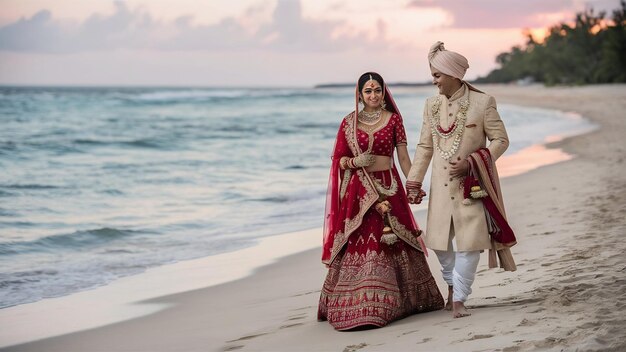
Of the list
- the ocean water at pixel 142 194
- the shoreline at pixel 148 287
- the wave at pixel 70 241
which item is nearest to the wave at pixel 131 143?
the ocean water at pixel 142 194

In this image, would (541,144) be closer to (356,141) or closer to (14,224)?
(14,224)

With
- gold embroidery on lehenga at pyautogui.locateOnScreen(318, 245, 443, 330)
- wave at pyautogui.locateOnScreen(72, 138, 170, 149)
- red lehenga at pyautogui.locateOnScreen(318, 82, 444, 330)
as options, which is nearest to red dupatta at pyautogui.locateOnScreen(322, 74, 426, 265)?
red lehenga at pyautogui.locateOnScreen(318, 82, 444, 330)

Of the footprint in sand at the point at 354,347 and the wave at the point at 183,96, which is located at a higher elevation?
the wave at the point at 183,96

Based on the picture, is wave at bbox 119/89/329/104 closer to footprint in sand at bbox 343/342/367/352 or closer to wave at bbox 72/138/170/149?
wave at bbox 72/138/170/149

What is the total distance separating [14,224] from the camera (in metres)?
11.6

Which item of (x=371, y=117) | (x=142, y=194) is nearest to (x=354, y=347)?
(x=371, y=117)

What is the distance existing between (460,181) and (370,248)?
0.67m

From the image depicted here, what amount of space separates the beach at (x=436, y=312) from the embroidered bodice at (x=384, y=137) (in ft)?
3.35

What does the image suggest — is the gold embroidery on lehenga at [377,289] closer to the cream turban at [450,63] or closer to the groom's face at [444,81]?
the groom's face at [444,81]

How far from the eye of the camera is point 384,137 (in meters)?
5.12

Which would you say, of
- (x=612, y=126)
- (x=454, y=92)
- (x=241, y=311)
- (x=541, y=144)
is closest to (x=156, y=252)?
(x=241, y=311)

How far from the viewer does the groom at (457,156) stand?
15.6ft

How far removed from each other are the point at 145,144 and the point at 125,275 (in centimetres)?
1923

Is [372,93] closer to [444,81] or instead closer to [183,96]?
[444,81]
